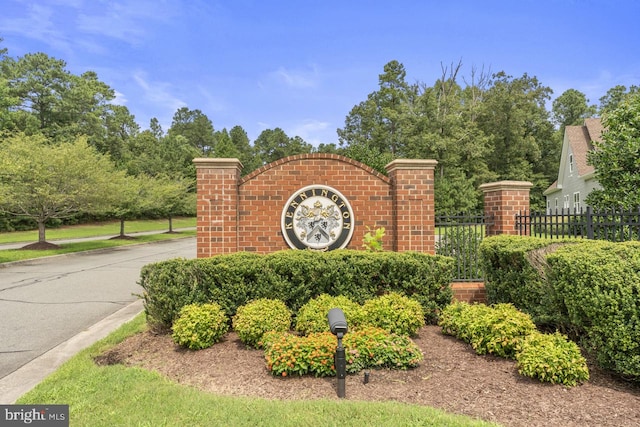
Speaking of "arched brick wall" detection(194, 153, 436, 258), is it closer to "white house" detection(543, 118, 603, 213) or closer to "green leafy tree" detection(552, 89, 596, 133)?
"white house" detection(543, 118, 603, 213)

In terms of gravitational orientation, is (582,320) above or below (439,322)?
above

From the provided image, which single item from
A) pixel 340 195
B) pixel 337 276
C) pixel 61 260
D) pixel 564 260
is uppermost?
pixel 340 195

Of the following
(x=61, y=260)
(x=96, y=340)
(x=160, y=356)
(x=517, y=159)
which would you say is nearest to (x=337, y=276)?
(x=160, y=356)

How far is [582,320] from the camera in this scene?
12.5 feet

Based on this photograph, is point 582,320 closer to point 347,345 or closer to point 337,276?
point 347,345

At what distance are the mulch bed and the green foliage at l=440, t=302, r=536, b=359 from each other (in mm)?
126

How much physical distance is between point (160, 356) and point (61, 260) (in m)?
14.1

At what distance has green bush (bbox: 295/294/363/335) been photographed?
456 centimetres

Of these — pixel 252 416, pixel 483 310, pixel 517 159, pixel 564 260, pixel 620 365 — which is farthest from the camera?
pixel 517 159

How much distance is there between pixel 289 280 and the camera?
5219 millimetres

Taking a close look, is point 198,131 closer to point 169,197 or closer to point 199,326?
point 169,197

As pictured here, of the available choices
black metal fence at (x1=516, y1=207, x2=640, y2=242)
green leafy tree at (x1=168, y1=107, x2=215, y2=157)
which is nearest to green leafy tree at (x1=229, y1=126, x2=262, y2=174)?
green leafy tree at (x1=168, y1=107, x2=215, y2=157)

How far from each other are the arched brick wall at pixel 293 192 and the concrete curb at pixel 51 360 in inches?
76.9

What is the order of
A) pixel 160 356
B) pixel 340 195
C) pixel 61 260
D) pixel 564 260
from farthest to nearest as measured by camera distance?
1. pixel 61 260
2. pixel 340 195
3. pixel 160 356
4. pixel 564 260
